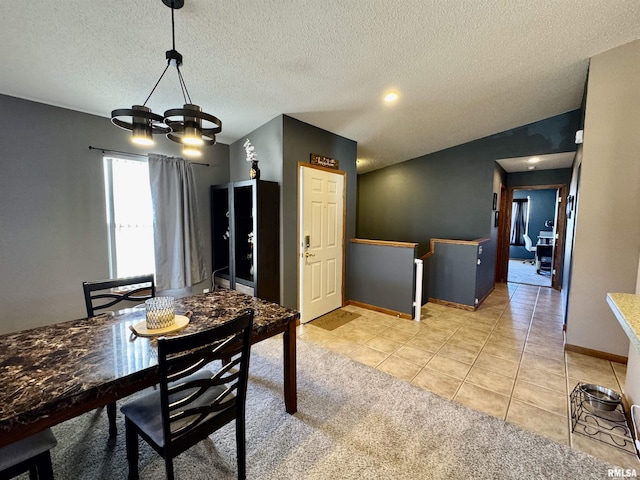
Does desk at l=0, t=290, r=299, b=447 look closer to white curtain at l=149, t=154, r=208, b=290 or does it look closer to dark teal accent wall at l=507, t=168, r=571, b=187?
white curtain at l=149, t=154, r=208, b=290

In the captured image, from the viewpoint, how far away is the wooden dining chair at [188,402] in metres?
1.14

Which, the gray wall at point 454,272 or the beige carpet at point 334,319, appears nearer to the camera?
the beige carpet at point 334,319

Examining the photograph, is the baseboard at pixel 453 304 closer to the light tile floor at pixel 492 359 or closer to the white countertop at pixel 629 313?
the light tile floor at pixel 492 359

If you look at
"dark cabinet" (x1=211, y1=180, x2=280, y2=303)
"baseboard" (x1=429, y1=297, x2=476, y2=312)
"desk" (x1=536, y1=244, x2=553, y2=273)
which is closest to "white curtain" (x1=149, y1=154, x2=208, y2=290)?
"dark cabinet" (x1=211, y1=180, x2=280, y2=303)

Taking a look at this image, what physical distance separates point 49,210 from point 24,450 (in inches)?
95.3

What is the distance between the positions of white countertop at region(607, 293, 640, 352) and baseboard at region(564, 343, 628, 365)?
162cm

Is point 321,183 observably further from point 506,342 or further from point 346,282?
point 506,342

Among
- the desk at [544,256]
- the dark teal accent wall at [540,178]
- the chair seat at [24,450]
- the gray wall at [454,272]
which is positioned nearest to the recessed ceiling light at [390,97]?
the gray wall at [454,272]

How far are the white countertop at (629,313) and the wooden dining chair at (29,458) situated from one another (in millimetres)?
2353

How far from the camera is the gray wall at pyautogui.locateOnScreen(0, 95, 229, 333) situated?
255 centimetres

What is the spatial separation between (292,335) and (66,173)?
9.13 feet

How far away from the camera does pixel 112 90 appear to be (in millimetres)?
2549

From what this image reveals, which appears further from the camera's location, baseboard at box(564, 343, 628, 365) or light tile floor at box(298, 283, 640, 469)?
baseboard at box(564, 343, 628, 365)

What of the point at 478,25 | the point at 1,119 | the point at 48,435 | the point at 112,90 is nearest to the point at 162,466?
the point at 48,435
